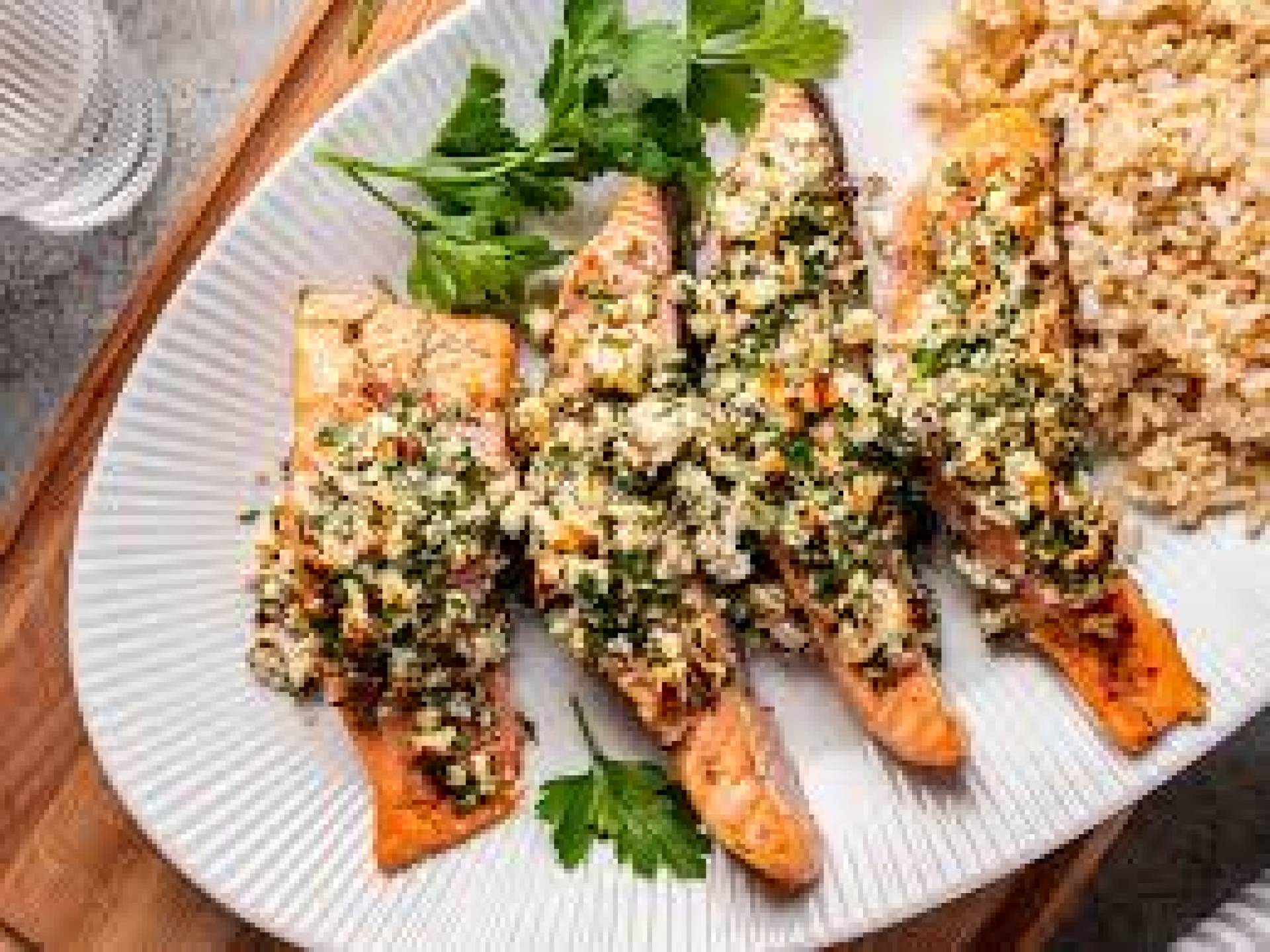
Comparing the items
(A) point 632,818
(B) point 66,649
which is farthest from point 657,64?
(B) point 66,649

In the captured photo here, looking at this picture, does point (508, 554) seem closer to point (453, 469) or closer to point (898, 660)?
point (453, 469)

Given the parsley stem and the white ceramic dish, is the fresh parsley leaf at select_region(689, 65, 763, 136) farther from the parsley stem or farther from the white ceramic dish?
the white ceramic dish

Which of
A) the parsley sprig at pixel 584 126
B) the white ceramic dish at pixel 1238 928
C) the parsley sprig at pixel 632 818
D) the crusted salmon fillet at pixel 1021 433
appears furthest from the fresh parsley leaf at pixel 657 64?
the white ceramic dish at pixel 1238 928

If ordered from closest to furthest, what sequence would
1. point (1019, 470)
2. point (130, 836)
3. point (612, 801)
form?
1. point (1019, 470)
2. point (612, 801)
3. point (130, 836)

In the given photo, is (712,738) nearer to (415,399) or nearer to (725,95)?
(415,399)

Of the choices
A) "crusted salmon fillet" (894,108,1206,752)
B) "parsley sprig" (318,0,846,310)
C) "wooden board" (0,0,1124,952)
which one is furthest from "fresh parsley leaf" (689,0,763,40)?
"wooden board" (0,0,1124,952)

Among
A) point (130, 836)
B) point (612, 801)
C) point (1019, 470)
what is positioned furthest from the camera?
point (130, 836)

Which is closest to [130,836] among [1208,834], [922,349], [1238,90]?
[922,349]

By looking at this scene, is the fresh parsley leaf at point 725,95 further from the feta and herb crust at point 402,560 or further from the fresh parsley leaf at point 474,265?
the feta and herb crust at point 402,560
